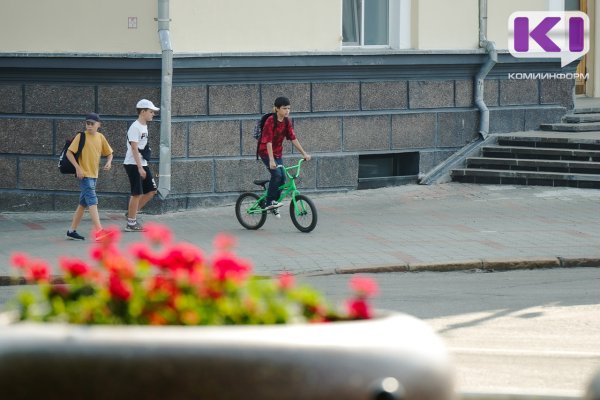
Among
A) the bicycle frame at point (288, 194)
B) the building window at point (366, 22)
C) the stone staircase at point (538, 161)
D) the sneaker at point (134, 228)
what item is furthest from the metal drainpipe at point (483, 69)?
the sneaker at point (134, 228)

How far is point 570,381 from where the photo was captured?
→ 25.8 ft

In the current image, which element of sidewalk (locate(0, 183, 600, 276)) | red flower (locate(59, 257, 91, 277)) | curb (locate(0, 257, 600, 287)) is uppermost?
red flower (locate(59, 257, 91, 277))

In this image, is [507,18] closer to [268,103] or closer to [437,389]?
[268,103]

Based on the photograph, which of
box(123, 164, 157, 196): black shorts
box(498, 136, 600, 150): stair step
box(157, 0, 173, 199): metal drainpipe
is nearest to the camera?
box(123, 164, 157, 196): black shorts

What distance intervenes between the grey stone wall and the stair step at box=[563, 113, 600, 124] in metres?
3.27

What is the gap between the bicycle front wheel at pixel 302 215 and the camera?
15.4 metres

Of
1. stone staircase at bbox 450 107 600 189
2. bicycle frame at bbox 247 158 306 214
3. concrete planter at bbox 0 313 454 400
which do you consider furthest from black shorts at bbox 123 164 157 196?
concrete planter at bbox 0 313 454 400

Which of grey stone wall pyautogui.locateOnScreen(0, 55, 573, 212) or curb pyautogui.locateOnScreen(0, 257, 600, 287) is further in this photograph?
grey stone wall pyautogui.locateOnScreen(0, 55, 573, 212)

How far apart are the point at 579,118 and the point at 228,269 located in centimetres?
1684

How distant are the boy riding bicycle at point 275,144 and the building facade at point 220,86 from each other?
1.98 m

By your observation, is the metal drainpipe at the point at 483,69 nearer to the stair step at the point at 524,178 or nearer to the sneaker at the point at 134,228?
the stair step at the point at 524,178

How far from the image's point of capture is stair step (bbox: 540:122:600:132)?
20891 millimetres

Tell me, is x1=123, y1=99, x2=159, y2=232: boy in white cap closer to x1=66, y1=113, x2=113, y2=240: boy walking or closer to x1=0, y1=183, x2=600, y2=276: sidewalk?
x1=0, y1=183, x2=600, y2=276: sidewalk

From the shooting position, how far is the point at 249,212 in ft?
51.6
